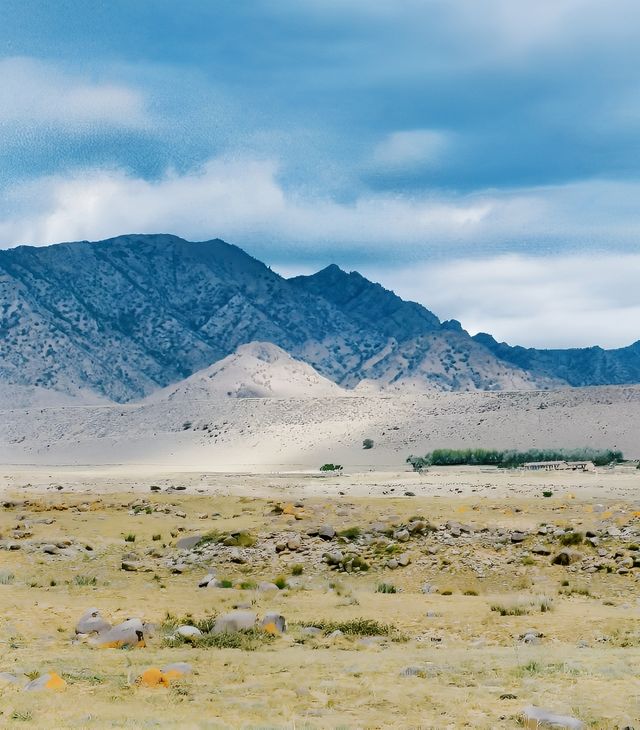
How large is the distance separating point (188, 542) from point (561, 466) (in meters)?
45.6

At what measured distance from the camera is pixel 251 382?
570 ft

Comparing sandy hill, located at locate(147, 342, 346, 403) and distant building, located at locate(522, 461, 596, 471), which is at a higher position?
sandy hill, located at locate(147, 342, 346, 403)

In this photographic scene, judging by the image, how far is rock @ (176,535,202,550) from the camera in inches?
1042

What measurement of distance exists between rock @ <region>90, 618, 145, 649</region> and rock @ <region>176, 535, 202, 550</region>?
11441mm

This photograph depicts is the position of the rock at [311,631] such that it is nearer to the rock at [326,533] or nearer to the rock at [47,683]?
the rock at [47,683]

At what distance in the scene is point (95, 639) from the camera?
14.8 metres

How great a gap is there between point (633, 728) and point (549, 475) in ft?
167

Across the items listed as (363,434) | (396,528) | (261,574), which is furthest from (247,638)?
(363,434)

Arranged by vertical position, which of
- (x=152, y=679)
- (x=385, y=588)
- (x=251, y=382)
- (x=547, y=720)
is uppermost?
(x=251, y=382)

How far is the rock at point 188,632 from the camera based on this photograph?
48.0 ft

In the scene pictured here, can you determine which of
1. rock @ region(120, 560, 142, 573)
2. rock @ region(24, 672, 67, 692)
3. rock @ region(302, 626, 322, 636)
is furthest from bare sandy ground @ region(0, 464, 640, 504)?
rock @ region(24, 672, 67, 692)

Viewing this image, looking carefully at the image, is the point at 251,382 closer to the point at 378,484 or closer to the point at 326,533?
the point at 378,484

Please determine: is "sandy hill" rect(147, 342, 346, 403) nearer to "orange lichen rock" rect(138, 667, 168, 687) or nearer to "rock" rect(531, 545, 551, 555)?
"rock" rect(531, 545, 551, 555)

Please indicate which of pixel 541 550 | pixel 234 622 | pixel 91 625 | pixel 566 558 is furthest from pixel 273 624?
pixel 541 550
